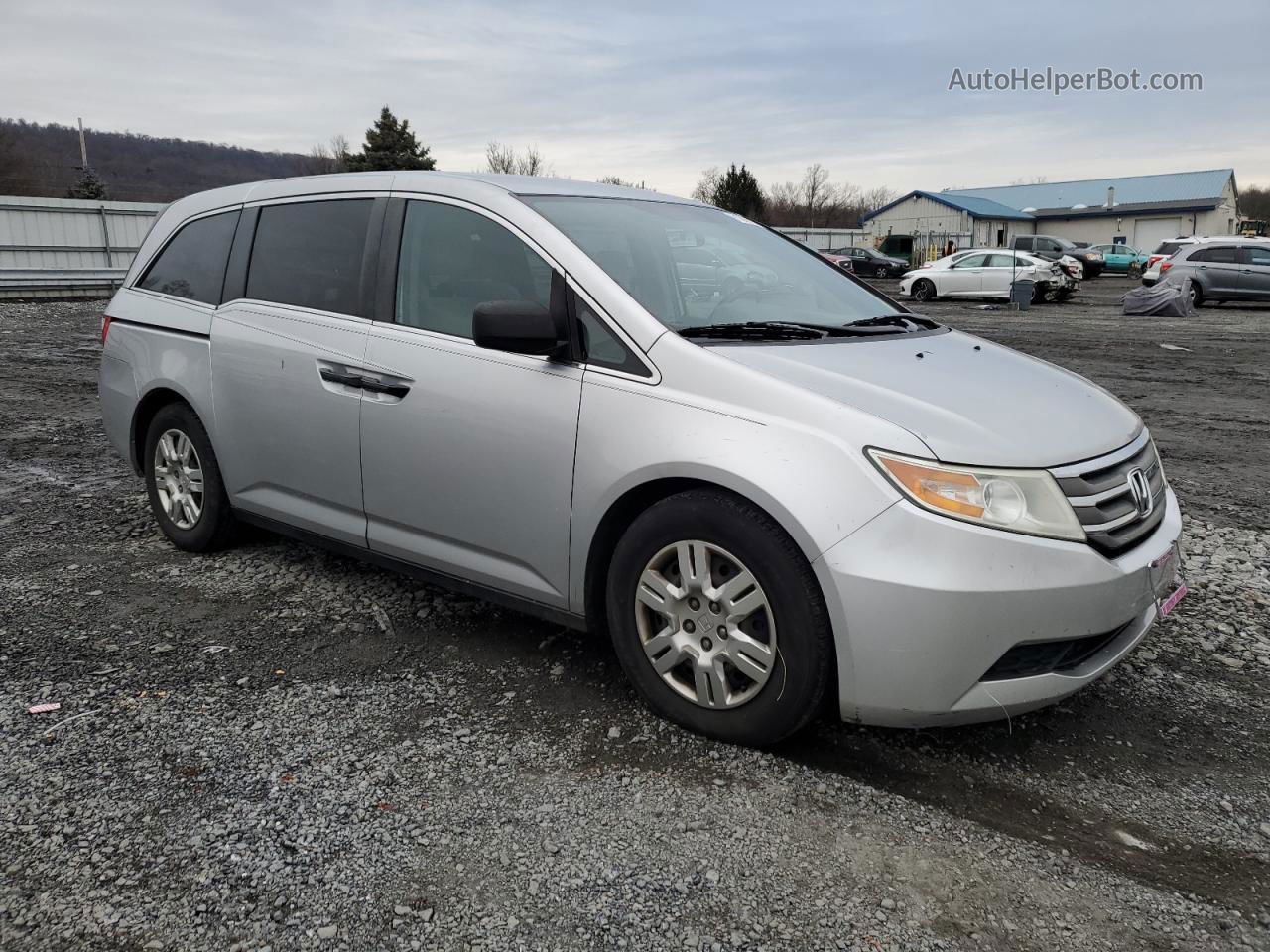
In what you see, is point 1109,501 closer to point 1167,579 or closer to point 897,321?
point 1167,579

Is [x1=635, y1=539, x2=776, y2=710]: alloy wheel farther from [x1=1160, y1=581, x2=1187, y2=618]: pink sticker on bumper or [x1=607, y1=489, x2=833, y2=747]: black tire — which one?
[x1=1160, y1=581, x2=1187, y2=618]: pink sticker on bumper

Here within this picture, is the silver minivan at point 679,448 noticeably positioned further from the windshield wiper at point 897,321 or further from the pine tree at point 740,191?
the pine tree at point 740,191

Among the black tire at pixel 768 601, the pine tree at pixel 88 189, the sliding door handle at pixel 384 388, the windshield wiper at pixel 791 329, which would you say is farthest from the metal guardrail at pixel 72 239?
the pine tree at pixel 88 189

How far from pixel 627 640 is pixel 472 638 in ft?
3.14

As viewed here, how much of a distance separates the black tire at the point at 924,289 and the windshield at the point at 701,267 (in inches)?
951

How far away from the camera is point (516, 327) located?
10.3ft

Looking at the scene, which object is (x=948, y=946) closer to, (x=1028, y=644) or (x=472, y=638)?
(x=1028, y=644)

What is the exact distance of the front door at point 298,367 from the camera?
3889 millimetres

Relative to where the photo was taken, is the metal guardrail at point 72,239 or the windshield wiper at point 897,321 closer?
the windshield wiper at point 897,321

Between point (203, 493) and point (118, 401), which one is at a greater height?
point (118, 401)

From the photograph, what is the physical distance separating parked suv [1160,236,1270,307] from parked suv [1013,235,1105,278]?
12.1 metres

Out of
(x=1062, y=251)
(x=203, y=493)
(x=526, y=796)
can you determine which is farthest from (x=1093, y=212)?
(x=526, y=796)

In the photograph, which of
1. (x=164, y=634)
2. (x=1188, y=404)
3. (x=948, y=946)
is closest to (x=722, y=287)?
(x=948, y=946)

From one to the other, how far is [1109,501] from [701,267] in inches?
65.6
